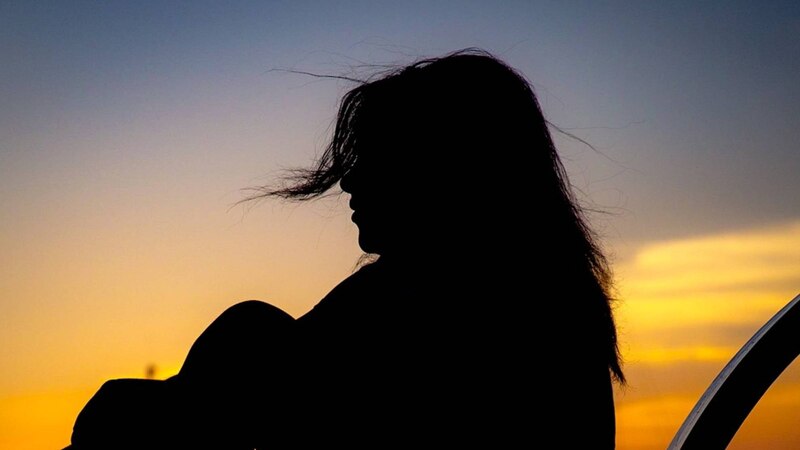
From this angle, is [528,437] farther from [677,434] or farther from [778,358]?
[778,358]

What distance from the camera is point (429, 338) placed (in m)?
1.95

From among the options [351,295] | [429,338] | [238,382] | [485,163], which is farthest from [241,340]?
[485,163]

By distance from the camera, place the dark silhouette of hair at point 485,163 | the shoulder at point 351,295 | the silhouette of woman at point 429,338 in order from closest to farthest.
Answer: the silhouette of woman at point 429,338
the shoulder at point 351,295
the dark silhouette of hair at point 485,163

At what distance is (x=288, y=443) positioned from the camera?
6.55 ft

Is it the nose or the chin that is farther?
the nose

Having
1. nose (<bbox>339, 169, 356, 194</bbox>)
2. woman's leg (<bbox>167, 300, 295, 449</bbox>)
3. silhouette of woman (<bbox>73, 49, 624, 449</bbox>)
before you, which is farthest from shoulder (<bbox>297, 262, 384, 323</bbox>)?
nose (<bbox>339, 169, 356, 194</bbox>)

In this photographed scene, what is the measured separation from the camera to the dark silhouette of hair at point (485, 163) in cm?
236

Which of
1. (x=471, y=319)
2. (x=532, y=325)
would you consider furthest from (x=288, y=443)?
(x=532, y=325)

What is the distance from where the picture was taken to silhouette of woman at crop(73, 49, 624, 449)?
6.29ft

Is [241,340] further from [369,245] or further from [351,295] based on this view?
[369,245]

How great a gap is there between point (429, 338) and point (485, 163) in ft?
2.50

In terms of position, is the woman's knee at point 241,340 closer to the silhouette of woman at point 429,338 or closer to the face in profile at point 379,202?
the silhouette of woman at point 429,338

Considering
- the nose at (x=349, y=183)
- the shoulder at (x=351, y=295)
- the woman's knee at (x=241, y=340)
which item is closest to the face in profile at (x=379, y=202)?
the nose at (x=349, y=183)

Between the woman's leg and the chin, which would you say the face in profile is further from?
the woman's leg
